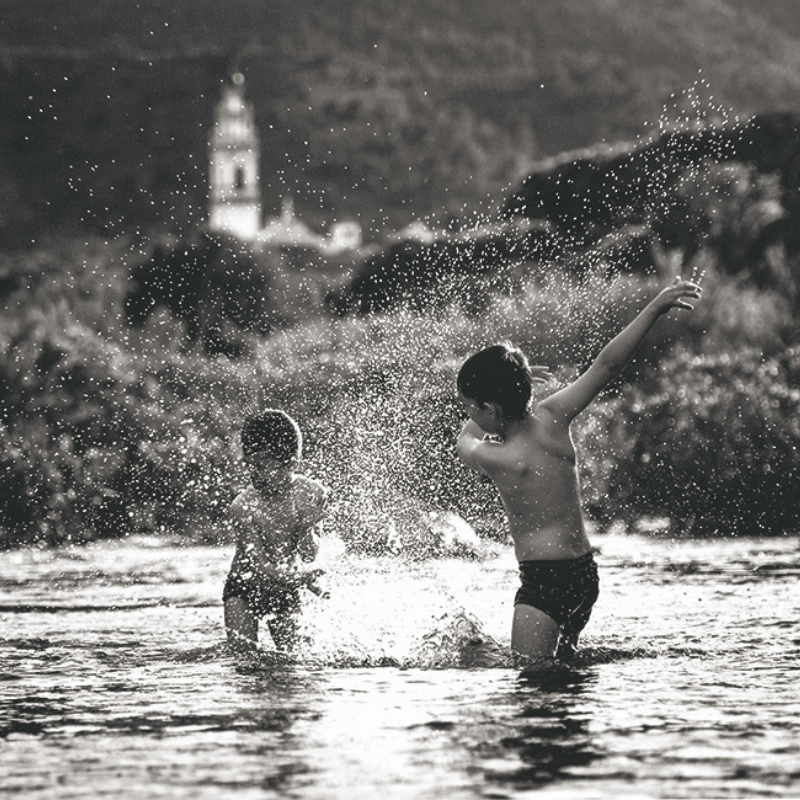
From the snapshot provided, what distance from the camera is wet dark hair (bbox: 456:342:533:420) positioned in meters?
6.05

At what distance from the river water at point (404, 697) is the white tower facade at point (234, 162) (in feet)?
253

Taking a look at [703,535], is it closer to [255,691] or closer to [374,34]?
[255,691]

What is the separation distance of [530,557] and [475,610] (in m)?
2.21

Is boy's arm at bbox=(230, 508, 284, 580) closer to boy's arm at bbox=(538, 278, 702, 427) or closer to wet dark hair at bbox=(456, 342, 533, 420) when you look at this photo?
wet dark hair at bbox=(456, 342, 533, 420)

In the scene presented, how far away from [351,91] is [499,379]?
3290 inches

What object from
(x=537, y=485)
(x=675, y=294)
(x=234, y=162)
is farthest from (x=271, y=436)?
(x=234, y=162)

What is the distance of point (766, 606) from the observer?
27.1ft

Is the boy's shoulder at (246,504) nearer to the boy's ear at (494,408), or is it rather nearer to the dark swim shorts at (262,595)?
the dark swim shorts at (262,595)

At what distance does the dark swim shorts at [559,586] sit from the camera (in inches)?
242

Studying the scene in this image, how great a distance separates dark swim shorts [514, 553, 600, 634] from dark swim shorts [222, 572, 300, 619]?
1235 mm

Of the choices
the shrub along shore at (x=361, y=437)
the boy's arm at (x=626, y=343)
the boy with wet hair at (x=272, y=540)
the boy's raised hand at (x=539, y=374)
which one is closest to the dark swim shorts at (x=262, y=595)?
the boy with wet hair at (x=272, y=540)

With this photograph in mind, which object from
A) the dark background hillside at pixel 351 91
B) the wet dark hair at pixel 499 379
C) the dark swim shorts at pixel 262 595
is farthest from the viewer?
the dark background hillside at pixel 351 91

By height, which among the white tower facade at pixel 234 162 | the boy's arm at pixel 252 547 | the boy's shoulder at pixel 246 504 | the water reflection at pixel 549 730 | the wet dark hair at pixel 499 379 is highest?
the white tower facade at pixel 234 162

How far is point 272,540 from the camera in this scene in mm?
7090
